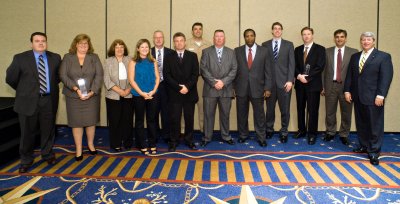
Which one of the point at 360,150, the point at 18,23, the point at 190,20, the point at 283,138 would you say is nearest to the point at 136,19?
the point at 190,20

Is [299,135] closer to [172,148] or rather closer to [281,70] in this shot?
[281,70]

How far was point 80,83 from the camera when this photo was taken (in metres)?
3.84

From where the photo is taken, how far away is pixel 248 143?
4871mm

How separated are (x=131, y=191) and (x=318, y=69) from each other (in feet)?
10.4

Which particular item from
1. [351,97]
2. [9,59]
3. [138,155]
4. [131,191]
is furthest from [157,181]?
[9,59]

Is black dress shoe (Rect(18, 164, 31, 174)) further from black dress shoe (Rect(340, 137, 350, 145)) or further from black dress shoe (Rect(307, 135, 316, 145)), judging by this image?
black dress shoe (Rect(340, 137, 350, 145))

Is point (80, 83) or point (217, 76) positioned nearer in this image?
point (80, 83)

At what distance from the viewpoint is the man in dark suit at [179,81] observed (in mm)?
4434

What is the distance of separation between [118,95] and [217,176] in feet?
5.75

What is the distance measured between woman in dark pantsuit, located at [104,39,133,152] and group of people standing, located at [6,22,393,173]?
0.01 m

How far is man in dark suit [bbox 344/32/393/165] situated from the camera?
3.86 metres

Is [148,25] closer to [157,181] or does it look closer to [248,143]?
[248,143]

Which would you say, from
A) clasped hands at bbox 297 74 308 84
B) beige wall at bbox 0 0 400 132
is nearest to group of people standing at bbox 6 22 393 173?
clasped hands at bbox 297 74 308 84

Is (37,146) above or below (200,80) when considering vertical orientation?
below
